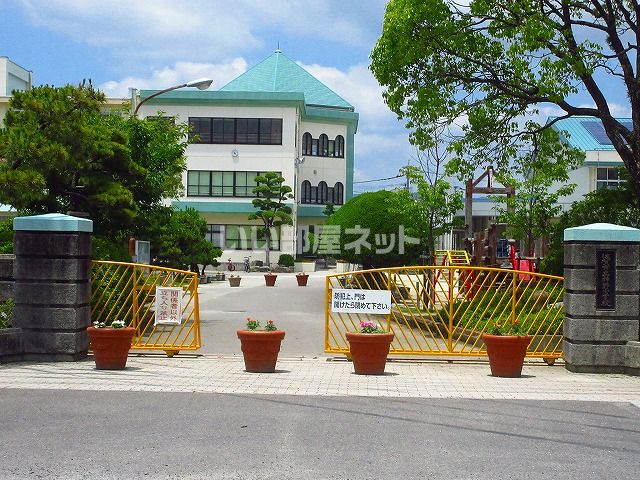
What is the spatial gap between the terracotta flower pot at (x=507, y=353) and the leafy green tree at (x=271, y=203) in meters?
50.6

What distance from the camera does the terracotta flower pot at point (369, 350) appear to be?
41.5ft

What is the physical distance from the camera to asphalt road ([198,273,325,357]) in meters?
17.6

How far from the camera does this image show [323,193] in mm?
75438

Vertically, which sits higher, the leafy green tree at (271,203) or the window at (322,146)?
the window at (322,146)

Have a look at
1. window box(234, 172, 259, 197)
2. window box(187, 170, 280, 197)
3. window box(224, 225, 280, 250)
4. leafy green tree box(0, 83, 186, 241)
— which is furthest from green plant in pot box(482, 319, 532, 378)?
window box(224, 225, 280, 250)

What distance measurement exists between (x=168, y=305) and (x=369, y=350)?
3.70 meters

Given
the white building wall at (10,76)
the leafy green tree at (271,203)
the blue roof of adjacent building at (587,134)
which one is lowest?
the leafy green tree at (271,203)

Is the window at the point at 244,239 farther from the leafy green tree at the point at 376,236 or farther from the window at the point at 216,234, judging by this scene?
the leafy green tree at the point at 376,236

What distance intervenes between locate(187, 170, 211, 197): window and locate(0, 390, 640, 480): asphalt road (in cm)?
5841

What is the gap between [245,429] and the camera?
8.42 metres

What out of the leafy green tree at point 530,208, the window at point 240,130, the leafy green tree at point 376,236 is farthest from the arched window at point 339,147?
the leafy green tree at point 376,236

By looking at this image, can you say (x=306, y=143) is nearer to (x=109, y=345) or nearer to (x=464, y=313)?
(x=464, y=313)

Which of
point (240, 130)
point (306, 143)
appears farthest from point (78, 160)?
point (306, 143)

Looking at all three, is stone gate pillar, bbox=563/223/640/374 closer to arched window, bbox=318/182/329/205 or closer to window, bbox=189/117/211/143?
window, bbox=189/117/211/143
